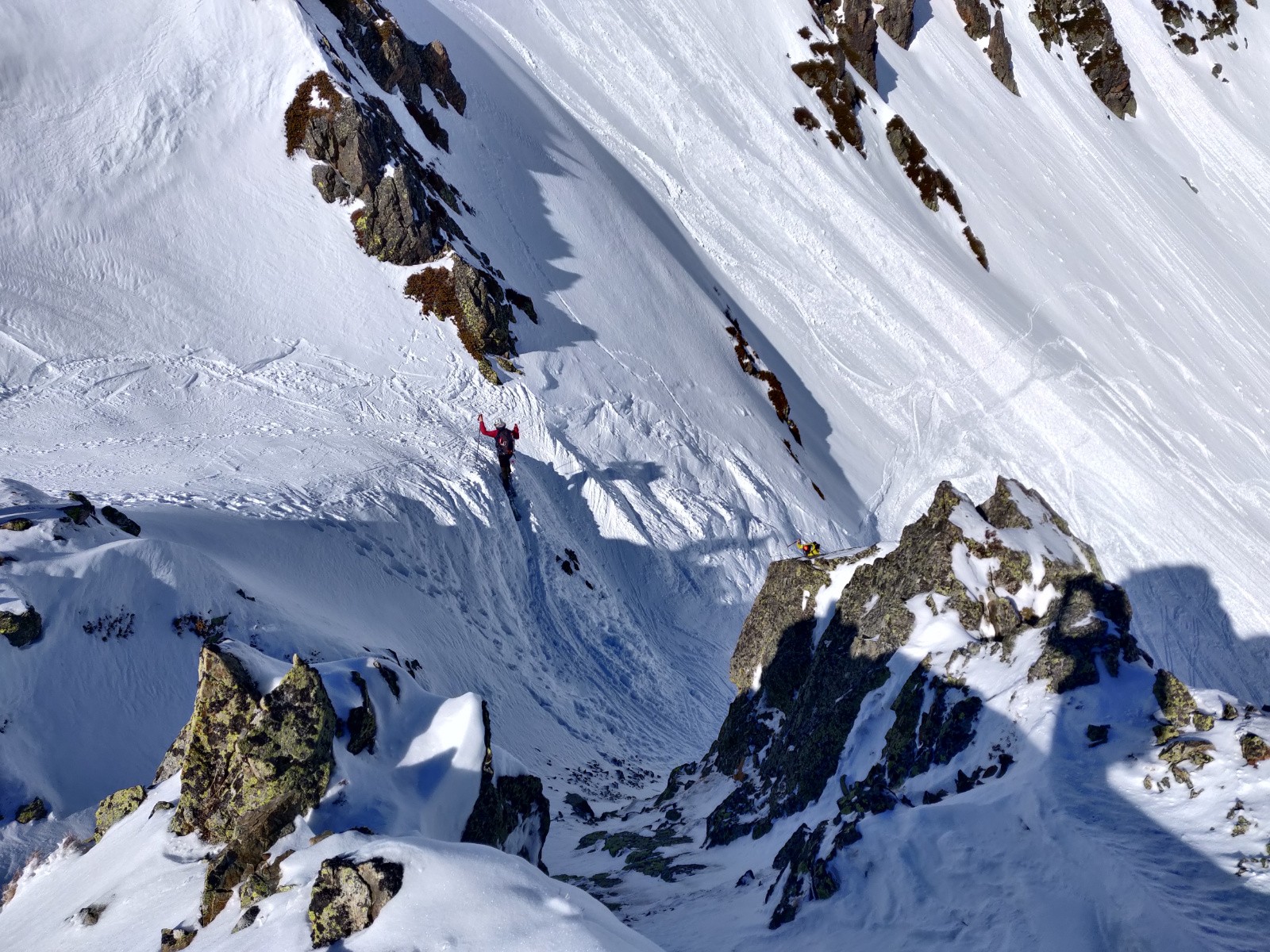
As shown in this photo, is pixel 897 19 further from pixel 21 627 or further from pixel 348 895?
pixel 348 895

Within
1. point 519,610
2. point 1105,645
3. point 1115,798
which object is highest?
point 1105,645

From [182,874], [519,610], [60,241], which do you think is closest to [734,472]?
[519,610]

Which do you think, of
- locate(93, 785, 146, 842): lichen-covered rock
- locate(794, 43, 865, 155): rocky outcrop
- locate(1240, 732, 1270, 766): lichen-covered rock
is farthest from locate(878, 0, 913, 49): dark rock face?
locate(93, 785, 146, 842): lichen-covered rock

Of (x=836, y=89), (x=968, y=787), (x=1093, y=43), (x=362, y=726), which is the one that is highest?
(x=1093, y=43)

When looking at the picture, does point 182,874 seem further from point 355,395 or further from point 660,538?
point 660,538

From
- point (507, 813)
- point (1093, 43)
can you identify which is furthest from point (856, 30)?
point (507, 813)

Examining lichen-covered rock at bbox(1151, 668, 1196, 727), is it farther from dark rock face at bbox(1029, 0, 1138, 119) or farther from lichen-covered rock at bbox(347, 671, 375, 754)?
dark rock face at bbox(1029, 0, 1138, 119)
